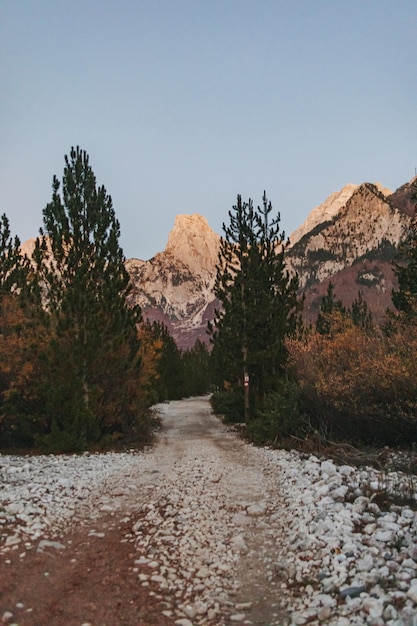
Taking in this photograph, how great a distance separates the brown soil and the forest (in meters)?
8.34

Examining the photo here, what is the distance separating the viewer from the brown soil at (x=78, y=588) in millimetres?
4586

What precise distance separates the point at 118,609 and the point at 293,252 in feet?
642

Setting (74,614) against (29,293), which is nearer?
(74,614)

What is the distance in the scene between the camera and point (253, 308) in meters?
22.9

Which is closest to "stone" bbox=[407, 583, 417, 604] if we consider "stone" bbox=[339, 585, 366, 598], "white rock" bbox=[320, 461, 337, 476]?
"stone" bbox=[339, 585, 366, 598]

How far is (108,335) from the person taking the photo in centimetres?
1855

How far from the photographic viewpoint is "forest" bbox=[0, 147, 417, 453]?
13.5 meters

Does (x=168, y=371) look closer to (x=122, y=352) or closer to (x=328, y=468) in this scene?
(x=122, y=352)

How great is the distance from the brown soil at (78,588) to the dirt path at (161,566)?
0.01m

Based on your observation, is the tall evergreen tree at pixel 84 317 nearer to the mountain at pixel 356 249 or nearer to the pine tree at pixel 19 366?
the pine tree at pixel 19 366

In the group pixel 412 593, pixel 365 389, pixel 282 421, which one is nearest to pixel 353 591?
pixel 412 593

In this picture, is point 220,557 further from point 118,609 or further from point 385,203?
point 385,203

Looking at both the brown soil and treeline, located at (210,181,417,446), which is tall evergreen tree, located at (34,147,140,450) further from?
the brown soil

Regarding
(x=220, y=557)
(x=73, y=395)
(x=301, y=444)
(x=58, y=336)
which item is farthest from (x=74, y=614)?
(x=58, y=336)
